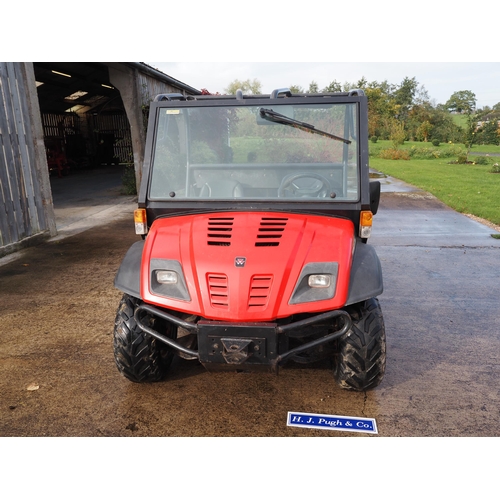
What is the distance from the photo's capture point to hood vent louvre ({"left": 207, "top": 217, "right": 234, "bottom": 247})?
280 cm

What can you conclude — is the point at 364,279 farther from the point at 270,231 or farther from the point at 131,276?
the point at 131,276

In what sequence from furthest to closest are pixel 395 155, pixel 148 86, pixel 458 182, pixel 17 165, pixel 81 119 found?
pixel 81 119 < pixel 395 155 < pixel 458 182 < pixel 148 86 < pixel 17 165

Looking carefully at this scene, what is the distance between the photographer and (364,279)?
269 centimetres

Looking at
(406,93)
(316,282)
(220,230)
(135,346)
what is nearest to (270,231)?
(220,230)

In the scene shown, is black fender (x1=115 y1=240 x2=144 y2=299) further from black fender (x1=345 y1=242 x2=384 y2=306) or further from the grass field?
the grass field

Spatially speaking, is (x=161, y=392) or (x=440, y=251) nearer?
(x=161, y=392)

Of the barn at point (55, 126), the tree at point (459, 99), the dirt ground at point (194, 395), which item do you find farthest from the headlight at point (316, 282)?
the tree at point (459, 99)

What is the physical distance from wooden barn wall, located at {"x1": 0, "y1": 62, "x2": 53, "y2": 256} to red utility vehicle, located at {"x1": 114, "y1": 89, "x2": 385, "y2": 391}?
4511mm

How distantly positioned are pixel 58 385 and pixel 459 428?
8.31 feet

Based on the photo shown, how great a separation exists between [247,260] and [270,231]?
0.31m

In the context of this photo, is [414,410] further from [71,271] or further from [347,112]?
[71,271]

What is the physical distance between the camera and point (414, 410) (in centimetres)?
287

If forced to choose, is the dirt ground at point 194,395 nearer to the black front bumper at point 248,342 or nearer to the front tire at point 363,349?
the front tire at point 363,349

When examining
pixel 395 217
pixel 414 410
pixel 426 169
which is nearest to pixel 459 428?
pixel 414 410
